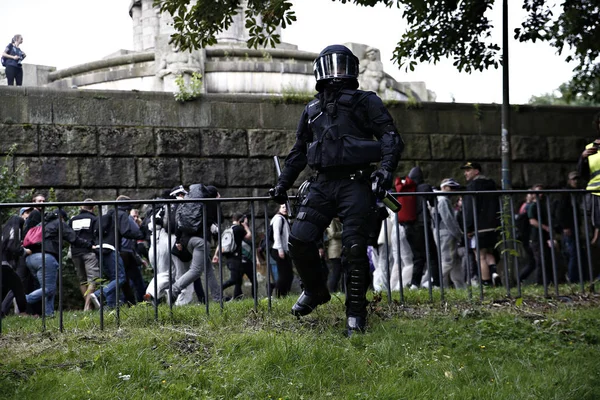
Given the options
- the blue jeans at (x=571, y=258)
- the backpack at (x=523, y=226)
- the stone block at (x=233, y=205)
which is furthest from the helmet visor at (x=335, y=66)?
the backpack at (x=523, y=226)

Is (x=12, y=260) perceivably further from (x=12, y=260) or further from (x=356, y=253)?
(x=356, y=253)

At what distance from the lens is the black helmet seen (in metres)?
6.48

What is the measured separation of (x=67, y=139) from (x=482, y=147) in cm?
657

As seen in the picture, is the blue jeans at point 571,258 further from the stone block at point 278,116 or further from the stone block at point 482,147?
the stone block at point 278,116

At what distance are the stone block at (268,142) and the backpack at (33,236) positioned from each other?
4.28 m

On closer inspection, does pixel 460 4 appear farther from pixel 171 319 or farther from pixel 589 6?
pixel 171 319

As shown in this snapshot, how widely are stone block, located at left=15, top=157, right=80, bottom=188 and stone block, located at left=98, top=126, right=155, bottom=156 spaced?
50 cm

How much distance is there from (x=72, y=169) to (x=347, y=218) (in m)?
6.59

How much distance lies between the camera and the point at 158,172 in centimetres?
1225

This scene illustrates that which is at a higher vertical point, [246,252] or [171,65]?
[171,65]

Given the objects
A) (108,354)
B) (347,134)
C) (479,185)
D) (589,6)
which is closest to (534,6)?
(589,6)

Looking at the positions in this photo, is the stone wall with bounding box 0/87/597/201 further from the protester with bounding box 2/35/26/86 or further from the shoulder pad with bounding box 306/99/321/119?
the shoulder pad with bounding box 306/99/321/119

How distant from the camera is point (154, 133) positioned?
12336 millimetres

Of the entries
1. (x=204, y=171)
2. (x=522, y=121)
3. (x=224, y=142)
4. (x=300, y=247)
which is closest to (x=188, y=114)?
(x=224, y=142)
